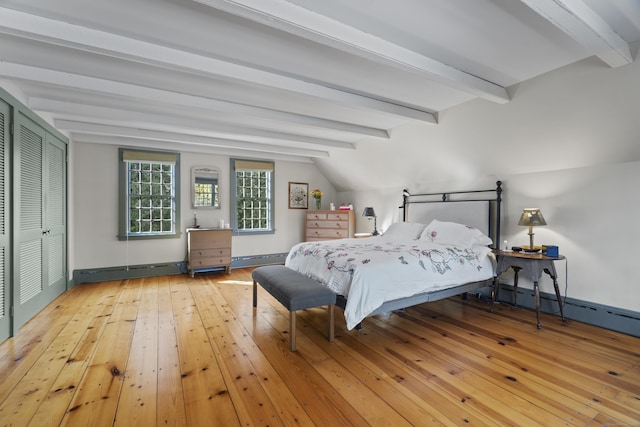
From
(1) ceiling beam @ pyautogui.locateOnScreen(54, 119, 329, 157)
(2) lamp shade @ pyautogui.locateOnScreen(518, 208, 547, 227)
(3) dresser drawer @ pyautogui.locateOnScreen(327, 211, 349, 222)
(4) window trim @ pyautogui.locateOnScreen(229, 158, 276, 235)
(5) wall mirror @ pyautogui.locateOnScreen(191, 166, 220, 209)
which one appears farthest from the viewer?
(3) dresser drawer @ pyautogui.locateOnScreen(327, 211, 349, 222)

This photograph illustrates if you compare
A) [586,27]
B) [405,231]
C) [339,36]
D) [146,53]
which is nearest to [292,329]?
[339,36]

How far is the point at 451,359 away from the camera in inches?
95.0

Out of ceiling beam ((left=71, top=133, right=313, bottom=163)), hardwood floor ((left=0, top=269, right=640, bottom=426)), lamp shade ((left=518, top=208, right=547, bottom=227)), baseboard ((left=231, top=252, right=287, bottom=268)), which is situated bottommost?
hardwood floor ((left=0, top=269, right=640, bottom=426))

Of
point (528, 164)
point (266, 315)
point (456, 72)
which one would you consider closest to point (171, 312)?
point (266, 315)

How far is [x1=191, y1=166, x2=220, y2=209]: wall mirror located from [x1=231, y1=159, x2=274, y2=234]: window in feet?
1.04

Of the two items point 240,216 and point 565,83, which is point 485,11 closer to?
point 565,83

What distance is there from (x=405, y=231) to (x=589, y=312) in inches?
88.1

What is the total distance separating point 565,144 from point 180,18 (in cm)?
371

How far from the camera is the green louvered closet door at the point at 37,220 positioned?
2.95m

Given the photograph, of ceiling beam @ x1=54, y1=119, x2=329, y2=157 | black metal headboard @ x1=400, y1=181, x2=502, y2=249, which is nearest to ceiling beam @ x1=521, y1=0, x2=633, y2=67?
black metal headboard @ x1=400, y1=181, x2=502, y2=249

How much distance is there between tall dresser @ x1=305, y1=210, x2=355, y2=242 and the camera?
6.28 meters

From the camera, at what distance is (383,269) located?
9.09ft

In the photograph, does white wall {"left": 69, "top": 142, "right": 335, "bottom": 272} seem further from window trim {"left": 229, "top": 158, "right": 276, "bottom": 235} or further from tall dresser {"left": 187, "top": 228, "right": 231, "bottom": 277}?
tall dresser {"left": 187, "top": 228, "right": 231, "bottom": 277}

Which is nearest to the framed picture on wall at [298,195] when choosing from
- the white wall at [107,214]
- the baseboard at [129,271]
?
the white wall at [107,214]
